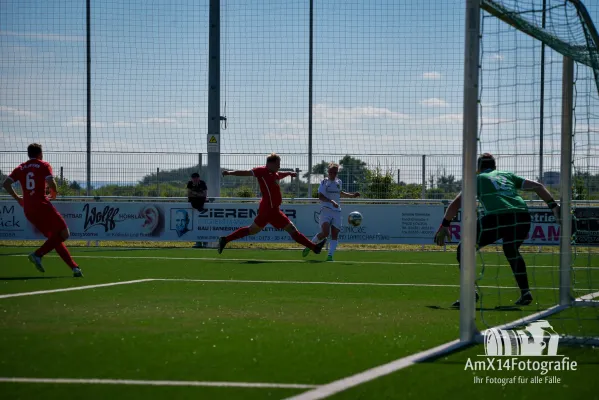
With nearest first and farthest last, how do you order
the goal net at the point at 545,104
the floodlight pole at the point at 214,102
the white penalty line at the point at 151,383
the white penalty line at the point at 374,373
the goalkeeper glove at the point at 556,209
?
the white penalty line at the point at 374,373
the white penalty line at the point at 151,383
the goal net at the point at 545,104
the goalkeeper glove at the point at 556,209
the floodlight pole at the point at 214,102

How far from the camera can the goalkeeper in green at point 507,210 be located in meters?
9.36

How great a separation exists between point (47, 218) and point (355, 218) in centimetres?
1064

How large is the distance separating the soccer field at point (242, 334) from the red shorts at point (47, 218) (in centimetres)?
70

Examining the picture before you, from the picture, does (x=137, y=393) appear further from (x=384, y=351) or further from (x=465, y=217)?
(x=465, y=217)

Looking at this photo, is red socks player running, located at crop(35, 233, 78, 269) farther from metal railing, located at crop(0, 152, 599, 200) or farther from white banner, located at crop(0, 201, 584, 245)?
metal railing, located at crop(0, 152, 599, 200)

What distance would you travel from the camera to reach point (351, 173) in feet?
71.7

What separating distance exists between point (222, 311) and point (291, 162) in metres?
14.1

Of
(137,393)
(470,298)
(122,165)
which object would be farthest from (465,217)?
(122,165)

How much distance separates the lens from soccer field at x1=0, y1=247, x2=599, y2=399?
494 centimetres

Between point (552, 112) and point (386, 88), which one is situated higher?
point (386, 88)

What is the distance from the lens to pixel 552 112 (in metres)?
9.19
